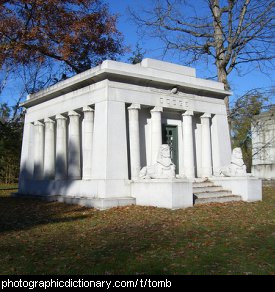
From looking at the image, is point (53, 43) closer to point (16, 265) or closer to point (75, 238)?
point (75, 238)

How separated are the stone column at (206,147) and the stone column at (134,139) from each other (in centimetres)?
382

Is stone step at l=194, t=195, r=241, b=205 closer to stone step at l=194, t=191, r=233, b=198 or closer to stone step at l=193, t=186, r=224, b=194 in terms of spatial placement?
stone step at l=194, t=191, r=233, b=198

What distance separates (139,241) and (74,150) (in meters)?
7.90

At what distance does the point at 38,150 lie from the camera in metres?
17.3

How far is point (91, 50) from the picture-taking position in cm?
2355

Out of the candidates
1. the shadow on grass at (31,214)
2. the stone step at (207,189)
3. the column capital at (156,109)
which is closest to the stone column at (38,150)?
the shadow on grass at (31,214)

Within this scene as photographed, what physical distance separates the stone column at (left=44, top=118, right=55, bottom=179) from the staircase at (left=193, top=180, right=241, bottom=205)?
602 centimetres

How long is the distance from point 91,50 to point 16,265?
19141 millimetres

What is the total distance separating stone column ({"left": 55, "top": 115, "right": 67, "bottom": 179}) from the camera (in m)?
15.6

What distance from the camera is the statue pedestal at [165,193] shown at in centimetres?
1184

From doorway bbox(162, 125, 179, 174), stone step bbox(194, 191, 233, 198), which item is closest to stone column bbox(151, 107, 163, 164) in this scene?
doorway bbox(162, 125, 179, 174)

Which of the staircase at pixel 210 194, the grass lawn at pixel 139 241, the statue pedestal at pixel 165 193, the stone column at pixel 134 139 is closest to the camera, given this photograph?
the grass lawn at pixel 139 241

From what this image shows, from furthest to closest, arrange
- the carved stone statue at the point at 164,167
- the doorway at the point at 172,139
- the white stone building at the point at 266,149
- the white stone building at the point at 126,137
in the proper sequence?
the white stone building at the point at 266,149, the doorway at the point at 172,139, the white stone building at the point at 126,137, the carved stone statue at the point at 164,167

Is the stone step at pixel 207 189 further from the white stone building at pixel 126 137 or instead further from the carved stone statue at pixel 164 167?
the carved stone statue at pixel 164 167
